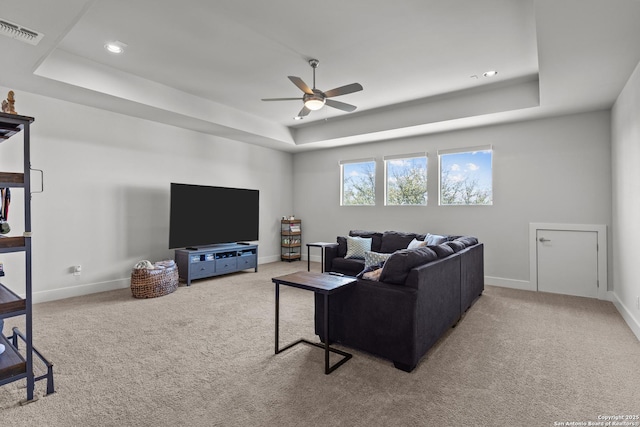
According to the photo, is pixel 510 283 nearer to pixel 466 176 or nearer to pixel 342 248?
pixel 466 176

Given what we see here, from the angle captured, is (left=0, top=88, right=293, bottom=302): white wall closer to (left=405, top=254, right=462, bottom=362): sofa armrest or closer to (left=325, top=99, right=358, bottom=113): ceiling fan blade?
(left=325, top=99, right=358, bottom=113): ceiling fan blade

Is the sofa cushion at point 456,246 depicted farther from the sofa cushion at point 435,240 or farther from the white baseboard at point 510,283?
the white baseboard at point 510,283

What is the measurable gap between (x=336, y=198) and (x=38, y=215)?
4.92 meters

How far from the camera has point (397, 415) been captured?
73.0 inches

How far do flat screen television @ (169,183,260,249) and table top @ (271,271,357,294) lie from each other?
3036mm

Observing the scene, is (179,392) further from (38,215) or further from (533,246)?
(533,246)

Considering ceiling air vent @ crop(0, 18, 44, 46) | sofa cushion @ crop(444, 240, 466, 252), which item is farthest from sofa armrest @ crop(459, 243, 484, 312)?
ceiling air vent @ crop(0, 18, 44, 46)

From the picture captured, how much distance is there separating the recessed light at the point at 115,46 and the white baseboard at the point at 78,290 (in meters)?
3.05

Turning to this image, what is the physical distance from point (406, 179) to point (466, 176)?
1076mm

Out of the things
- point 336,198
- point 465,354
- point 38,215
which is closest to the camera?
point 465,354

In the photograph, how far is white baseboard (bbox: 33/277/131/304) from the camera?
4020 millimetres

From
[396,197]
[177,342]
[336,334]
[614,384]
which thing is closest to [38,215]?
[177,342]

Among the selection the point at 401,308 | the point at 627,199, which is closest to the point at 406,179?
the point at 627,199

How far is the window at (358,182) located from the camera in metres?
6.61
